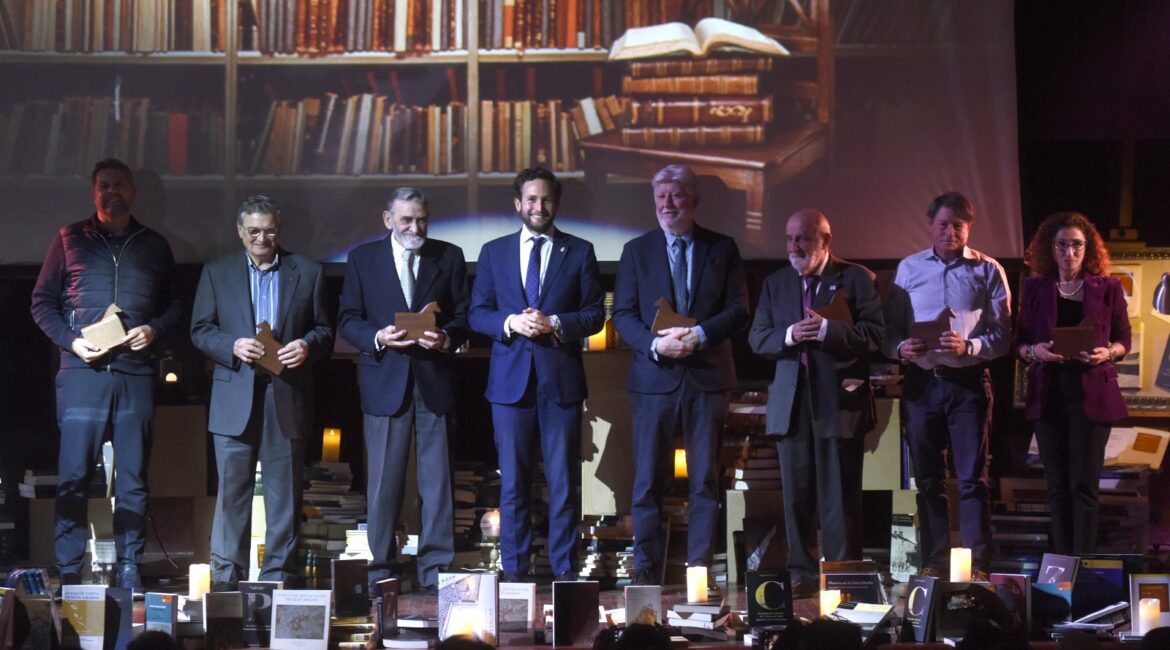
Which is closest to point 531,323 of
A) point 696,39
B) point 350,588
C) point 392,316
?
point 392,316

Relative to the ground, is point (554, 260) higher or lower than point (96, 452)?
higher

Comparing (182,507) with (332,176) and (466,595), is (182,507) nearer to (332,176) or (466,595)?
(332,176)

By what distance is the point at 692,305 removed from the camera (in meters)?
5.77

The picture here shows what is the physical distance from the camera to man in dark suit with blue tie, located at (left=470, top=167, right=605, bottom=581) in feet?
18.6

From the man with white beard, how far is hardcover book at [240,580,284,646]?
219cm

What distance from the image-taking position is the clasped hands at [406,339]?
5590 mm

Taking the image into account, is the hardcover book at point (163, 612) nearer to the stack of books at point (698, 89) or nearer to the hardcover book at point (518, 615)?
the hardcover book at point (518, 615)

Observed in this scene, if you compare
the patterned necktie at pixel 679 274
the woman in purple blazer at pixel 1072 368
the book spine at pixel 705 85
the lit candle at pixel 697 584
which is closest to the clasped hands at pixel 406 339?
the patterned necktie at pixel 679 274

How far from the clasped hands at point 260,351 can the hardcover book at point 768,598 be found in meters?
2.16

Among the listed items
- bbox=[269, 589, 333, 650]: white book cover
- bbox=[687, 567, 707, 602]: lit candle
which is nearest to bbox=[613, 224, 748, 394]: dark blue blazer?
bbox=[687, 567, 707, 602]: lit candle

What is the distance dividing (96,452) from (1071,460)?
4.23 m

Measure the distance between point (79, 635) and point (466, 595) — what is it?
126 cm

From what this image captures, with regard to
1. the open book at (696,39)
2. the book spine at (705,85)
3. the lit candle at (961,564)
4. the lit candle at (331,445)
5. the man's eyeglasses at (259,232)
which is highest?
the open book at (696,39)

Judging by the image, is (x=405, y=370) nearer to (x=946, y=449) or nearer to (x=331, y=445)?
(x=331, y=445)
